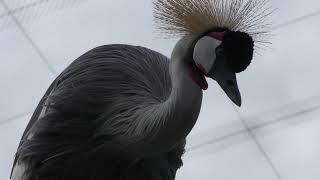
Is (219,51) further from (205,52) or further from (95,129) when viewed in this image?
(95,129)

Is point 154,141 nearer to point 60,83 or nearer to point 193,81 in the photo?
point 193,81

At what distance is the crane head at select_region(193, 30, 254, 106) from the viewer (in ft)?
4.88

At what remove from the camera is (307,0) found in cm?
280

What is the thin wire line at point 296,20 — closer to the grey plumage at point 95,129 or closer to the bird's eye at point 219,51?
the grey plumage at point 95,129

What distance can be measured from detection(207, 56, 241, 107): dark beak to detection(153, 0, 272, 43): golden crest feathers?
0.19 ft

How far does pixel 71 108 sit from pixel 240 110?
3.96 feet

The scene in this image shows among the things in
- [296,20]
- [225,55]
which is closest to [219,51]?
[225,55]

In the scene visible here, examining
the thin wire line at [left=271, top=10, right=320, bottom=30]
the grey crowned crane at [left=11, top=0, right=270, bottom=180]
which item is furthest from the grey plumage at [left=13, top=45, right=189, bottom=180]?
the thin wire line at [left=271, top=10, right=320, bottom=30]

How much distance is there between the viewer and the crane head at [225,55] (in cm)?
149

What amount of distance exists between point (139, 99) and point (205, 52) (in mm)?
178

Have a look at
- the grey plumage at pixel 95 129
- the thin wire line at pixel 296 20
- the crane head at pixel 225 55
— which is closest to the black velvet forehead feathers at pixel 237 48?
the crane head at pixel 225 55

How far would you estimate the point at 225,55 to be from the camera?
1499mm

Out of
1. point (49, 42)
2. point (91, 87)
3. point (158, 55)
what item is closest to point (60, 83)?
point (91, 87)

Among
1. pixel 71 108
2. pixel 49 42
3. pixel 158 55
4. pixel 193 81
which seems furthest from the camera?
pixel 49 42
